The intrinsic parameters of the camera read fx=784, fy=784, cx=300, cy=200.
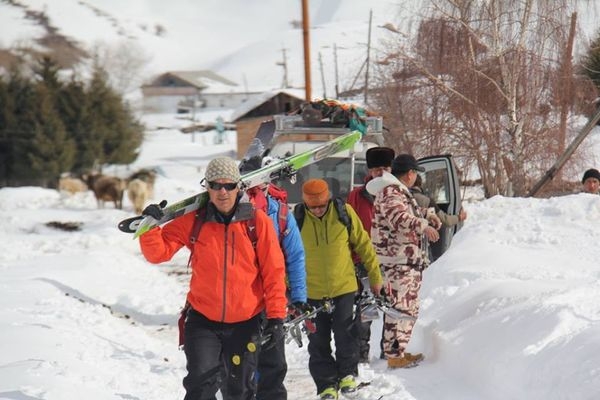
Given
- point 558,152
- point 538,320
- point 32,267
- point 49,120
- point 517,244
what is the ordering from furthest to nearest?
1. point 49,120
2. point 558,152
3. point 32,267
4. point 517,244
5. point 538,320

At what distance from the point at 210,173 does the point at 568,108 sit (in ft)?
35.8

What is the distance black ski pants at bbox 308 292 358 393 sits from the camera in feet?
18.7

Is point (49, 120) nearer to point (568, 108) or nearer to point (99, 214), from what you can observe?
point (99, 214)

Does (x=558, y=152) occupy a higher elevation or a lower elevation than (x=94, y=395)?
higher

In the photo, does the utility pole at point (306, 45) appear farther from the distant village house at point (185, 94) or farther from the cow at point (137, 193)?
→ the distant village house at point (185, 94)

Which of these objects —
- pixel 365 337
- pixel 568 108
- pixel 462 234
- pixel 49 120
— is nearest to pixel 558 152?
pixel 568 108

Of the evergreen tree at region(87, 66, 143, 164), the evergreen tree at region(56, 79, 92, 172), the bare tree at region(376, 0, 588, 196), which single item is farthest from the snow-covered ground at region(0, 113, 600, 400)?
the evergreen tree at region(87, 66, 143, 164)

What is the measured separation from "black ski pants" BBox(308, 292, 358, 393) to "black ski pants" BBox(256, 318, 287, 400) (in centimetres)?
99

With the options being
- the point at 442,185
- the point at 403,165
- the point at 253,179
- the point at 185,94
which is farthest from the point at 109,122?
the point at 185,94

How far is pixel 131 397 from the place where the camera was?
Answer: 5.84 metres

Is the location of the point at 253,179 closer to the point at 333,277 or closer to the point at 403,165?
the point at 333,277

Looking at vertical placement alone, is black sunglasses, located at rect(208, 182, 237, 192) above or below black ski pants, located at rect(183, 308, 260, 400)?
above

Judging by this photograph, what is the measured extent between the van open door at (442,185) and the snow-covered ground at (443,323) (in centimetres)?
36

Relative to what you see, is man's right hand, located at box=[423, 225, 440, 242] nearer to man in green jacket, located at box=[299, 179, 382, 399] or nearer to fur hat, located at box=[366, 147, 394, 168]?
man in green jacket, located at box=[299, 179, 382, 399]
